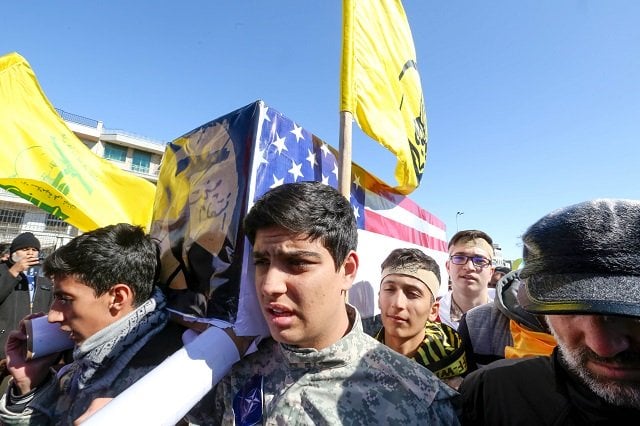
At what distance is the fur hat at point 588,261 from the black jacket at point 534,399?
0.98ft

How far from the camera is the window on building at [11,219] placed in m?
24.0

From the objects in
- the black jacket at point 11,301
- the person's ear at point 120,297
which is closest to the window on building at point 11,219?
the black jacket at point 11,301

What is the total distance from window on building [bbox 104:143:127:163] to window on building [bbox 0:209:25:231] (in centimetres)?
896

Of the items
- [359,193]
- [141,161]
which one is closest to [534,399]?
[359,193]

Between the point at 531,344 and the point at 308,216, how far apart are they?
1.17 m

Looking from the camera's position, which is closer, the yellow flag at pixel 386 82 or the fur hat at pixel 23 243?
the yellow flag at pixel 386 82

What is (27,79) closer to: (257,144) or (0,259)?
(257,144)

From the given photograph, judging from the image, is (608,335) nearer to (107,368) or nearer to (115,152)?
(107,368)

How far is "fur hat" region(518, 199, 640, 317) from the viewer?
0.79m

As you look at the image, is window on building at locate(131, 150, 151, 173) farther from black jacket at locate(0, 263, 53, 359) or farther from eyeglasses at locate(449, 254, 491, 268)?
eyeglasses at locate(449, 254, 491, 268)

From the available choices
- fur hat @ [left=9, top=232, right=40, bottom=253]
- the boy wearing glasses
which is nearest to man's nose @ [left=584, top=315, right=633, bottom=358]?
the boy wearing glasses

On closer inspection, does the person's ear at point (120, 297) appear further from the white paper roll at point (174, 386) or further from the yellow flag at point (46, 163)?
the yellow flag at point (46, 163)

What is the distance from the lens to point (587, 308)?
2.61 ft

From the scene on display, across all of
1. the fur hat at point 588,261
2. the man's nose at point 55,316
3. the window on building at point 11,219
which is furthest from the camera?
the window on building at point 11,219
